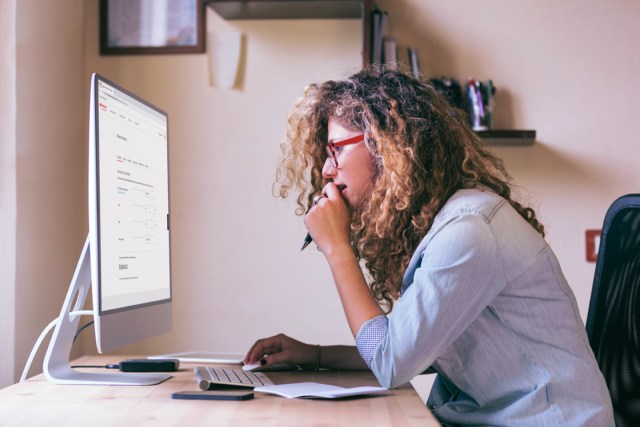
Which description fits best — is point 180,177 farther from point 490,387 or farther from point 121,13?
point 490,387

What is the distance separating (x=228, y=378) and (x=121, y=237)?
1.02 ft

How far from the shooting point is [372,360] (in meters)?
1.26

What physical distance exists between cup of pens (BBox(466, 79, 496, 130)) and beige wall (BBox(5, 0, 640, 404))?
0.10m

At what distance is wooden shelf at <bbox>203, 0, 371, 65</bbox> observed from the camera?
2.59 meters

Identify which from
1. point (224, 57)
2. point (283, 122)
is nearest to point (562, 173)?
point (283, 122)

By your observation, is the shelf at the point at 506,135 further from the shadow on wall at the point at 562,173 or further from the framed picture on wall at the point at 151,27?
the framed picture on wall at the point at 151,27

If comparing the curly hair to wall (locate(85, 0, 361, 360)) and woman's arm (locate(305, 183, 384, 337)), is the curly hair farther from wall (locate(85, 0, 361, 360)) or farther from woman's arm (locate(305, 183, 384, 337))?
wall (locate(85, 0, 361, 360))

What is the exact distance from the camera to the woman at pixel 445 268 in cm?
122

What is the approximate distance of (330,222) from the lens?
1.45m

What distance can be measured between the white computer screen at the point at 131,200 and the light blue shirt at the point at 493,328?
1.46 feet

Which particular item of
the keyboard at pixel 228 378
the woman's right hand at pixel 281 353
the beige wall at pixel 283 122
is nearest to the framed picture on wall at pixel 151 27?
the beige wall at pixel 283 122

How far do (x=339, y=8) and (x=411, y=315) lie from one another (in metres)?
1.67

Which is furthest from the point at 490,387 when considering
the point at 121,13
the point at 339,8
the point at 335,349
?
the point at 121,13

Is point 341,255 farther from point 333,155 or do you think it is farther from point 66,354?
point 66,354
